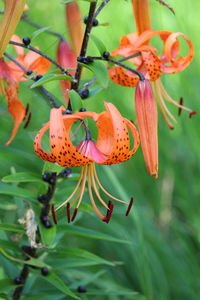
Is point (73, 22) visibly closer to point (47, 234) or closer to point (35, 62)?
point (35, 62)

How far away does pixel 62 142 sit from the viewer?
734mm

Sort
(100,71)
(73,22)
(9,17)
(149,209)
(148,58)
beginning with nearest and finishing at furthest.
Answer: (9,17), (100,71), (148,58), (73,22), (149,209)

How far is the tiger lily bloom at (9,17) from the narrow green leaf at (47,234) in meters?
0.45

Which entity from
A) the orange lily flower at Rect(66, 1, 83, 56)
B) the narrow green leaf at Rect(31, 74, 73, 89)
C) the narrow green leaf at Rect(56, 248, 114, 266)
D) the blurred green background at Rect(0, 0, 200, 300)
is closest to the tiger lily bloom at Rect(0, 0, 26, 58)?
the narrow green leaf at Rect(31, 74, 73, 89)

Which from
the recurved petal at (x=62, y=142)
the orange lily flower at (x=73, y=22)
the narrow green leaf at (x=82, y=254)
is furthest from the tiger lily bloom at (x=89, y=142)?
the orange lily flower at (x=73, y=22)

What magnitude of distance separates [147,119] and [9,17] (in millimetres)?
324

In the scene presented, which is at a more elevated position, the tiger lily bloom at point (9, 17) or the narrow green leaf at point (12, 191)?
the tiger lily bloom at point (9, 17)

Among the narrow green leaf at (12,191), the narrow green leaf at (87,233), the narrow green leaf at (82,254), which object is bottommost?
the narrow green leaf at (82,254)

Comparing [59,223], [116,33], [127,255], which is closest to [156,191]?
[127,255]

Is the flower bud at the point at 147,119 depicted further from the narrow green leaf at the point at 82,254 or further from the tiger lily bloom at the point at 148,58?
the narrow green leaf at the point at 82,254

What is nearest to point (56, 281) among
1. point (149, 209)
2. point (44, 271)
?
point (44, 271)

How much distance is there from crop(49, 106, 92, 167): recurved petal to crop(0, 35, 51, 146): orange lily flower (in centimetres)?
20

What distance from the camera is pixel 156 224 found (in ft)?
6.96

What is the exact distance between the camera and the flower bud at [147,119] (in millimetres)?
839
